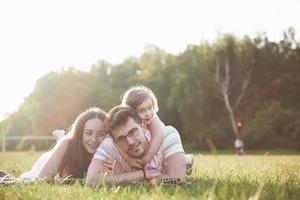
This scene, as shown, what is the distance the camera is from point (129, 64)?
69.0 metres

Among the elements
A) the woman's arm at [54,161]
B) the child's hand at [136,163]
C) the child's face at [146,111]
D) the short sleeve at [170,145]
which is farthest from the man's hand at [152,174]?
the woman's arm at [54,161]

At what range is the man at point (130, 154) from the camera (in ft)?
19.2

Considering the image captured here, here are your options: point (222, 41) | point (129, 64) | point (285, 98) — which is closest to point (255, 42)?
point (222, 41)

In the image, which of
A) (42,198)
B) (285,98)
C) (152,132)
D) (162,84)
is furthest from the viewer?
(162,84)

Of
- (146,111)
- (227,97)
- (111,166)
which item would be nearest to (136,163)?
(111,166)

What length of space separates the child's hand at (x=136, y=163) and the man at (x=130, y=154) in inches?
2.8

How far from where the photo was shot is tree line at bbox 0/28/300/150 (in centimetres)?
4219

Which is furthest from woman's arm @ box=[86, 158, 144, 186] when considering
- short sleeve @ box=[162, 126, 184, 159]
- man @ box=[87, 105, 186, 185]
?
short sleeve @ box=[162, 126, 184, 159]

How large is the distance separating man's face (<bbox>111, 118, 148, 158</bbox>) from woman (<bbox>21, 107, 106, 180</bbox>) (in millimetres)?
1123

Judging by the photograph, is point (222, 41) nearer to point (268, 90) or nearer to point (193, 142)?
point (268, 90)

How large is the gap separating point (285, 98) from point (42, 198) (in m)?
43.9

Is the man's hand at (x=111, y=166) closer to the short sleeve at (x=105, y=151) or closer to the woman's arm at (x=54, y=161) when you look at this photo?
the short sleeve at (x=105, y=151)

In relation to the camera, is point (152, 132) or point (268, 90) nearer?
point (152, 132)

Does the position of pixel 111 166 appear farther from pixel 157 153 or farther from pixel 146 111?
pixel 146 111
